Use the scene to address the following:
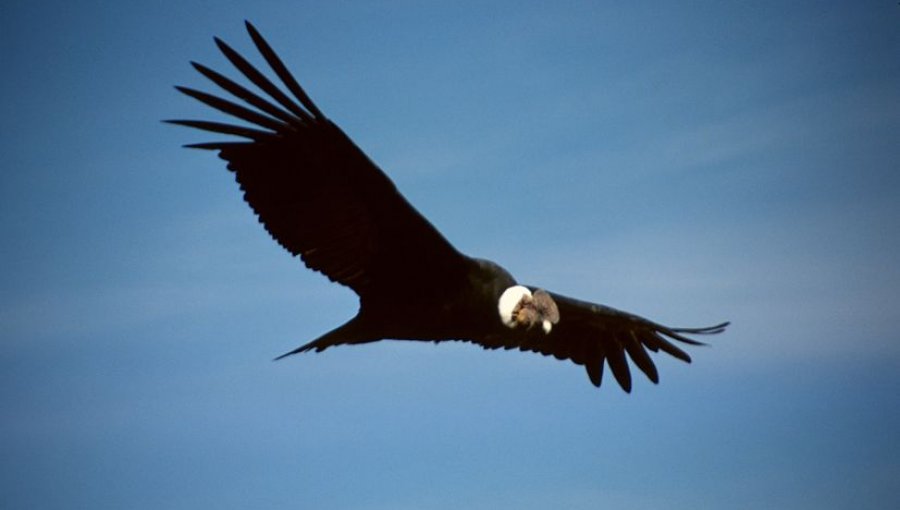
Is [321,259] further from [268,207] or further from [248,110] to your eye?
[248,110]

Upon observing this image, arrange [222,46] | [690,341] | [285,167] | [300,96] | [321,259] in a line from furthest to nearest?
[690,341]
[321,259]
[285,167]
[300,96]
[222,46]

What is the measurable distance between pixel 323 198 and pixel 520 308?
6.73 feet

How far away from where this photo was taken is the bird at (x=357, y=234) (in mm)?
7846

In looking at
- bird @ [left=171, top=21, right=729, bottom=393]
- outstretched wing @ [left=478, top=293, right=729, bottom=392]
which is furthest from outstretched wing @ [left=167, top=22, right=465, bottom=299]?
outstretched wing @ [left=478, top=293, right=729, bottom=392]

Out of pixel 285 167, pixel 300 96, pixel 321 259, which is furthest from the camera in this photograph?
pixel 321 259

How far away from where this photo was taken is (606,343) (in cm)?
1131

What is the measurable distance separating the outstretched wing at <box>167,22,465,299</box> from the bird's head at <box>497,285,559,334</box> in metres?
0.55

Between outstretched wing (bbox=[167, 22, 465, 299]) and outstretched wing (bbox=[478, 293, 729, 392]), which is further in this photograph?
outstretched wing (bbox=[478, 293, 729, 392])

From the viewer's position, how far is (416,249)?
8.73 metres

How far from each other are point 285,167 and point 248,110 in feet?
2.11

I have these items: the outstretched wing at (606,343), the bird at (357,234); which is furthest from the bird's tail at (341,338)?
the outstretched wing at (606,343)

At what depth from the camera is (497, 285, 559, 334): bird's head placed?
9.12 meters

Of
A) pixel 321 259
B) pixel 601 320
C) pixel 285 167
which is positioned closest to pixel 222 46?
pixel 285 167

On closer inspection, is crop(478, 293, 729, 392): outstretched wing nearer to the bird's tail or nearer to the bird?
the bird
